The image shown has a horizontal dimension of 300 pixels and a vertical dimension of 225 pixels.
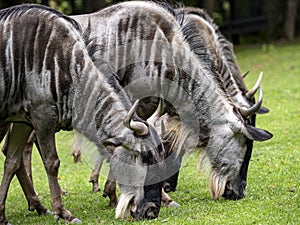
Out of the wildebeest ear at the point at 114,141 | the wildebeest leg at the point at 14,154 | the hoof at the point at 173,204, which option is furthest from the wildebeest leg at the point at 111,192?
the wildebeest ear at the point at 114,141

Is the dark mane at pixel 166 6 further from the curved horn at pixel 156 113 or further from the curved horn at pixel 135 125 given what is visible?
the curved horn at pixel 135 125

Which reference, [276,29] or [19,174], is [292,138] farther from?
[276,29]

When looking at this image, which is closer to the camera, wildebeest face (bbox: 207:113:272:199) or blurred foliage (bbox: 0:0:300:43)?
wildebeest face (bbox: 207:113:272:199)

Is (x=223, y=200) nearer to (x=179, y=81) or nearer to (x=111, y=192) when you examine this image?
(x=111, y=192)

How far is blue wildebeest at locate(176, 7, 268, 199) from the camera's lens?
8.50 metres

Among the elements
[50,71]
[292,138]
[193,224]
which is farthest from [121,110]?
[292,138]

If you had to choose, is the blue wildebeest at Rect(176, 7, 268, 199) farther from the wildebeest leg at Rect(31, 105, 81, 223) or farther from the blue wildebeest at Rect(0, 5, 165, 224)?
the wildebeest leg at Rect(31, 105, 81, 223)

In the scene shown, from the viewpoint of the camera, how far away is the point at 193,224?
22.8 ft

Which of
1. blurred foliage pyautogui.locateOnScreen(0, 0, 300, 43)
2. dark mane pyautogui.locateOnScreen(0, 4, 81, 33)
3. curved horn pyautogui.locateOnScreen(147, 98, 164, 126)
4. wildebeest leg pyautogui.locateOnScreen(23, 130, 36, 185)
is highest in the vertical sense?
dark mane pyautogui.locateOnScreen(0, 4, 81, 33)

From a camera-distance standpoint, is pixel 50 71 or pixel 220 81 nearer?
pixel 50 71

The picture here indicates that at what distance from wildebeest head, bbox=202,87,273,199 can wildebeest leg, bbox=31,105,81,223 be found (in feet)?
6.19

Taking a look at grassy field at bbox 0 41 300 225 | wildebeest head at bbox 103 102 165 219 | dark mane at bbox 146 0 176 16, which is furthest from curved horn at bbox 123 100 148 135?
dark mane at bbox 146 0 176 16

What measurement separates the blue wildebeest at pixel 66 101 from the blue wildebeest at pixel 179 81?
0.93 metres

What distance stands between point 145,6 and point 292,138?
471 cm
